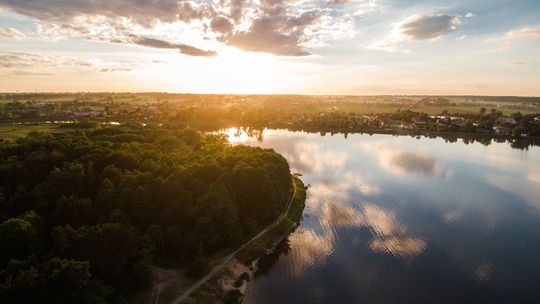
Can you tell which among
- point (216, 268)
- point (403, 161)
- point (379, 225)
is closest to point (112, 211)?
point (216, 268)

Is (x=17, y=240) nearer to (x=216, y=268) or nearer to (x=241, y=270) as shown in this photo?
(x=216, y=268)

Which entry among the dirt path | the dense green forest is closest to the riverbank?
the dirt path

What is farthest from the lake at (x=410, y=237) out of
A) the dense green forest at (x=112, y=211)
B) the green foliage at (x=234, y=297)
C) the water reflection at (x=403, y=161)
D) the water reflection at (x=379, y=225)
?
the dense green forest at (x=112, y=211)

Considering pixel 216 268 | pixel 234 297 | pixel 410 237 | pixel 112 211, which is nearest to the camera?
pixel 234 297

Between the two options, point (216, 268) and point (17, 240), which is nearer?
point (17, 240)

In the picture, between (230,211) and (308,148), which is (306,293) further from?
(308,148)

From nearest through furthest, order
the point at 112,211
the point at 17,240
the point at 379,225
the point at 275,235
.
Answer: the point at 17,240
the point at 112,211
the point at 275,235
the point at 379,225

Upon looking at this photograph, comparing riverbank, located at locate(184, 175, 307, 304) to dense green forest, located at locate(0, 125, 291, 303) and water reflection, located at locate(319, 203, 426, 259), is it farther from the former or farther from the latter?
water reflection, located at locate(319, 203, 426, 259)
